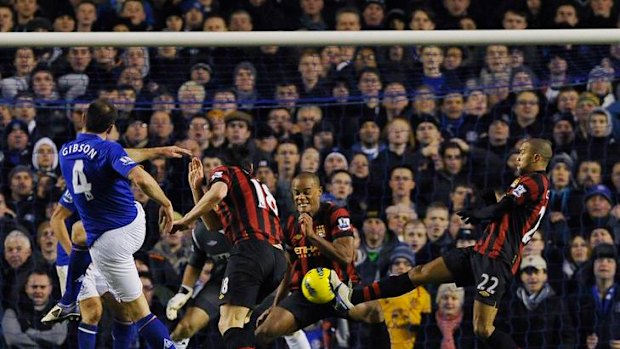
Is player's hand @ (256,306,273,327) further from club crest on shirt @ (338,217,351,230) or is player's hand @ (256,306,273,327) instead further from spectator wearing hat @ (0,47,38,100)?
spectator wearing hat @ (0,47,38,100)

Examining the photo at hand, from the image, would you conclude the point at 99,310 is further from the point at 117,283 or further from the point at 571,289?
the point at 571,289

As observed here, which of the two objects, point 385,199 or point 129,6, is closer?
point 385,199

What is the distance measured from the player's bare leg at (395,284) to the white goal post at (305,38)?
154 centimetres

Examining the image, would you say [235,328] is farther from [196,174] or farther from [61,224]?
[61,224]

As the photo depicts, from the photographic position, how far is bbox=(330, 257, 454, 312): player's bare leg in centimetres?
1087

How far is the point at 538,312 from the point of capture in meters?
12.5

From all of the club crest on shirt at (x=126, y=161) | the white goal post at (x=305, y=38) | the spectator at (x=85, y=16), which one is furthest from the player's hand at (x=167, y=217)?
the spectator at (x=85, y=16)

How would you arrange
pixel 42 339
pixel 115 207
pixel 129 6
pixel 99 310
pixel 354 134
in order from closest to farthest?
pixel 115 207 → pixel 99 310 → pixel 42 339 → pixel 354 134 → pixel 129 6

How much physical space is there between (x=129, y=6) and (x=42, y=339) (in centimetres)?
379

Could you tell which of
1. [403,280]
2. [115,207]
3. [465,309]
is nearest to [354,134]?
[465,309]

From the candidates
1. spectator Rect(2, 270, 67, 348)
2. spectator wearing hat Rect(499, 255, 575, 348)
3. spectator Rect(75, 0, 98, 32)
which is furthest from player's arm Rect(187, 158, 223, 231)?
spectator Rect(75, 0, 98, 32)

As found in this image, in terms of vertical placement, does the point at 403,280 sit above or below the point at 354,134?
below

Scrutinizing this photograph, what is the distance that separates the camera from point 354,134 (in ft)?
44.0

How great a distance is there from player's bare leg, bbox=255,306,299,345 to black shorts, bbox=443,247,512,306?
48.0 inches
